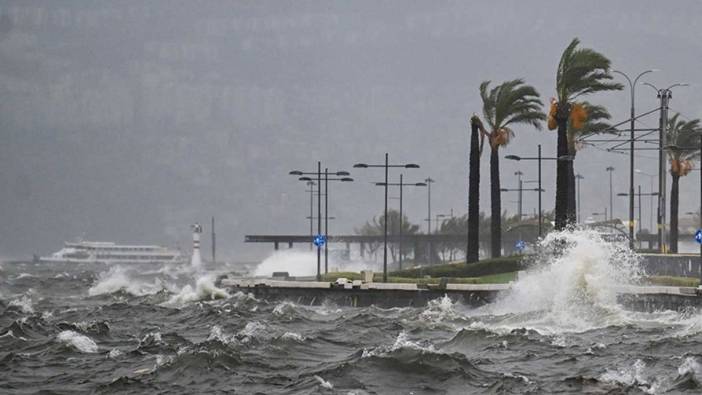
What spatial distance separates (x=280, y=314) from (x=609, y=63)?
31458mm

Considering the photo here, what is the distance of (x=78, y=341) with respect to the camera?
130ft

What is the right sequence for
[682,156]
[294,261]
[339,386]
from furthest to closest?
[294,261], [682,156], [339,386]

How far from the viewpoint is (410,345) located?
35.2m

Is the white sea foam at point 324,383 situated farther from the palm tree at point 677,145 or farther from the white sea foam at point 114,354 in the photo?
the palm tree at point 677,145

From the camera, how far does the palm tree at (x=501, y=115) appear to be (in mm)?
84750

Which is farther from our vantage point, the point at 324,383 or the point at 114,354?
the point at 114,354

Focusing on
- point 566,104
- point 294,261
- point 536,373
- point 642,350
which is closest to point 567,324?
point 642,350

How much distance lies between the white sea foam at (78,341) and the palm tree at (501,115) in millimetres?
48324

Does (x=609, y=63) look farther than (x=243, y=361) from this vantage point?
Yes

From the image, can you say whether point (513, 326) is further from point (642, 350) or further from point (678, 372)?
point (678, 372)

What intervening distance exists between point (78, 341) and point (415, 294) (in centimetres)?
2748

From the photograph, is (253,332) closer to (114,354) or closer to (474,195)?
(114,354)

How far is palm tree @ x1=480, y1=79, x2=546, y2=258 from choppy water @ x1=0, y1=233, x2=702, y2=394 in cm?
2564

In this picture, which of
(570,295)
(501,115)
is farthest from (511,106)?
(570,295)
